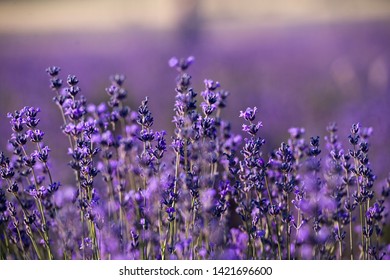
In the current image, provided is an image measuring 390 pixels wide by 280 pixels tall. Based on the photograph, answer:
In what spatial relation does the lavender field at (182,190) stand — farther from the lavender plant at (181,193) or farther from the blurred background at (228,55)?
the blurred background at (228,55)

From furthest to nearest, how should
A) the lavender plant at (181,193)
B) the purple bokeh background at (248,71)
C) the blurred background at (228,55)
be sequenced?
the purple bokeh background at (248,71) → the blurred background at (228,55) → the lavender plant at (181,193)

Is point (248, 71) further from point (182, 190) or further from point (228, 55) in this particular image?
point (182, 190)

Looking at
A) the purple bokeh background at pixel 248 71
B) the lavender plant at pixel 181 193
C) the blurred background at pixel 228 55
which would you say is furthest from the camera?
the purple bokeh background at pixel 248 71

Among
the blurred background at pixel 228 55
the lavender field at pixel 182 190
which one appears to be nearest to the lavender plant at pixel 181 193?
the lavender field at pixel 182 190

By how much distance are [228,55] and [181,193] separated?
3.36 m

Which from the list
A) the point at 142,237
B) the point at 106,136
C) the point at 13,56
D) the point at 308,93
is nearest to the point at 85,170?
the point at 106,136

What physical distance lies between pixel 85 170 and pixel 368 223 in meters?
0.75

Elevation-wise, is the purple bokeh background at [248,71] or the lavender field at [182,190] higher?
the purple bokeh background at [248,71]

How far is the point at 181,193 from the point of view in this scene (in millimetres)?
1469

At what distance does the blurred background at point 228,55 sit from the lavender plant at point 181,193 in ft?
2.99

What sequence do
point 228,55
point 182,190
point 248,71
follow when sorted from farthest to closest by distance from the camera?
point 228,55 → point 248,71 → point 182,190

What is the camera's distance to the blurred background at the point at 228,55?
2686 mm

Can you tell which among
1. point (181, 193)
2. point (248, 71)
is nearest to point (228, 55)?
point (248, 71)
